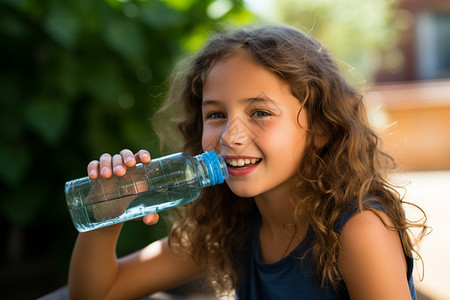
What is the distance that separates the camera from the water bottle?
1.35 m

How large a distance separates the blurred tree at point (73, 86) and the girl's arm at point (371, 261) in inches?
54.3

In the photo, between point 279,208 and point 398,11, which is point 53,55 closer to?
point 279,208

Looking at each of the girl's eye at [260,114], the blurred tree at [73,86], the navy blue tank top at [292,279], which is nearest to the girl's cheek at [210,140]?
the girl's eye at [260,114]

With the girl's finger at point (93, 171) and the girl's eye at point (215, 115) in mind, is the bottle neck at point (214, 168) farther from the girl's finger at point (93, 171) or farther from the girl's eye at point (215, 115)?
the girl's finger at point (93, 171)

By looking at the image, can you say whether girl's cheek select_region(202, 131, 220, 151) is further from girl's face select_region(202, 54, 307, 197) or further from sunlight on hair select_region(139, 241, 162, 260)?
sunlight on hair select_region(139, 241, 162, 260)

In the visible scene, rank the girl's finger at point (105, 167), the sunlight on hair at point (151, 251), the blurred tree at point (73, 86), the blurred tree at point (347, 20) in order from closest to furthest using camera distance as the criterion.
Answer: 1. the girl's finger at point (105, 167)
2. the sunlight on hair at point (151, 251)
3. the blurred tree at point (73, 86)
4. the blurred tree at point (347, 20)

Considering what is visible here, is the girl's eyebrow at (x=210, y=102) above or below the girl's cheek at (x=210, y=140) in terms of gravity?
above

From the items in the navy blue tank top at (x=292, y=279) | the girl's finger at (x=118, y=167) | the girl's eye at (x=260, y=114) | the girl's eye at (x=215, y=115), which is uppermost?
the girl's eye at (x=215, y=115)

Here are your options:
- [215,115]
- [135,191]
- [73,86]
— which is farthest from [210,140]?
[73,86]

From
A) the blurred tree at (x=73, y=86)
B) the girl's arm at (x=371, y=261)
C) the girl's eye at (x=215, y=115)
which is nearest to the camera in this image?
the girl's arm at (x=371, y=261)

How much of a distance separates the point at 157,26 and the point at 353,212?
5.53 ft

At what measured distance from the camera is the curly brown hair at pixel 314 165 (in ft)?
4.24

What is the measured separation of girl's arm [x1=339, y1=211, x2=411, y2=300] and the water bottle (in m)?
0.39

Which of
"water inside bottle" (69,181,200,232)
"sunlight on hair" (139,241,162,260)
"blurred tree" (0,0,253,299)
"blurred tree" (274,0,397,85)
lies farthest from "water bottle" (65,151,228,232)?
"blurred tree" (274,0,397,85)
